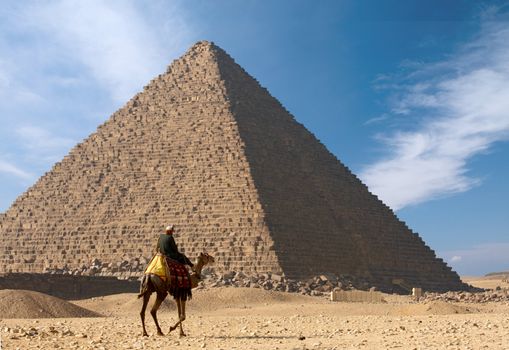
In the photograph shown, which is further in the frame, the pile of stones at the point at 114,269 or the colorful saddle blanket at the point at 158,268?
the pile of stones at the point at 114,269

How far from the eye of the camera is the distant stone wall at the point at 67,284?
2786 centimetres

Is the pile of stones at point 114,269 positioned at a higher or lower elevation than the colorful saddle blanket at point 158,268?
higher

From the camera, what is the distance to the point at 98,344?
10242 mm

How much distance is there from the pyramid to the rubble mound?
54.0 ft

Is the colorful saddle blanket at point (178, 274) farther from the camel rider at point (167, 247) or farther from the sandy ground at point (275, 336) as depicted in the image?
the sandy ground at point (275, 336)

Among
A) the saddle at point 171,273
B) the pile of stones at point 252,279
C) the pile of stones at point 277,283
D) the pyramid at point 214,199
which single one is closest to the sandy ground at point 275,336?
the saddle at point 171,273

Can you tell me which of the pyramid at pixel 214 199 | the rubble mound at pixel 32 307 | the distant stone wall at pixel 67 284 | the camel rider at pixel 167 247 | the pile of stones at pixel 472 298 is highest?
the pyramid at pixel 214 199

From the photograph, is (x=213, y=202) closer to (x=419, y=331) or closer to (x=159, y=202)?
(x=159, y=202)

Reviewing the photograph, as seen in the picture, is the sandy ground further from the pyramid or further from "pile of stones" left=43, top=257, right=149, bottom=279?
"pile of stones" left=43, top=257, right=149, bottom=279

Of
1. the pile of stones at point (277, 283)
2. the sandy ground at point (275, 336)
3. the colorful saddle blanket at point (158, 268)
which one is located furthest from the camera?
the pile of stones at point (277, 283)

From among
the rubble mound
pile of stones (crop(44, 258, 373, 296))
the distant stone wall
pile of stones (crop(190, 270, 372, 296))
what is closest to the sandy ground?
the rubble mound

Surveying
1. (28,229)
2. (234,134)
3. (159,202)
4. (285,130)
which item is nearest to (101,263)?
(159,202)

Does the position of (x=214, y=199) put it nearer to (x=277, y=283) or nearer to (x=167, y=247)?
(x=277, y=283)

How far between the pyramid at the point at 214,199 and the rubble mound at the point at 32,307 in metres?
16.5
